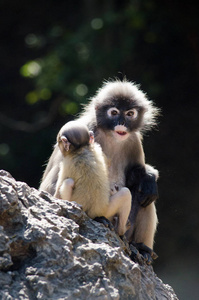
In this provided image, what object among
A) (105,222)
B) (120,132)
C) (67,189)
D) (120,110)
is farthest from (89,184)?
(120,110)

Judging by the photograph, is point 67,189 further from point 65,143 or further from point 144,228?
point 144,228

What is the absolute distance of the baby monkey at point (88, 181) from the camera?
4.23 meters

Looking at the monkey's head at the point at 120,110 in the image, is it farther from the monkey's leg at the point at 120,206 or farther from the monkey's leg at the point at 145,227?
the monkey's leg at the point at 120,206

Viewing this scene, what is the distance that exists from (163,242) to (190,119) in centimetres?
205

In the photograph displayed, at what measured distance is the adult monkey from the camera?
5.70 meters

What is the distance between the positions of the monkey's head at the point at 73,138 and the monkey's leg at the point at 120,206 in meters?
0.43

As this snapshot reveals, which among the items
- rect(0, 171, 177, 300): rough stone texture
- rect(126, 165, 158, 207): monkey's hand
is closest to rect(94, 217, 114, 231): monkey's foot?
rect(0, 171, 177, 300): rough stone texture

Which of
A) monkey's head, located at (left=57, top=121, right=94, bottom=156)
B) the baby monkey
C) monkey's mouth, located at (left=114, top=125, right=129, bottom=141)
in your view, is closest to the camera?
the baby monkey

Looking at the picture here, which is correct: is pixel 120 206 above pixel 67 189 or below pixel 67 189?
above

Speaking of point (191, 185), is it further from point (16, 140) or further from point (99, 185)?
point (99, 185)

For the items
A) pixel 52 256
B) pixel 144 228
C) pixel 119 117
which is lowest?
pixel 52 256

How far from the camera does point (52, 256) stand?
3.27 metres

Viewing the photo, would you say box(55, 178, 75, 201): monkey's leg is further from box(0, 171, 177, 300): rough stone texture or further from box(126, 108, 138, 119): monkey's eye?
box(126, 108, 138, 119): monkey's eye

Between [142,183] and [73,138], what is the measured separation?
1.51 metres
